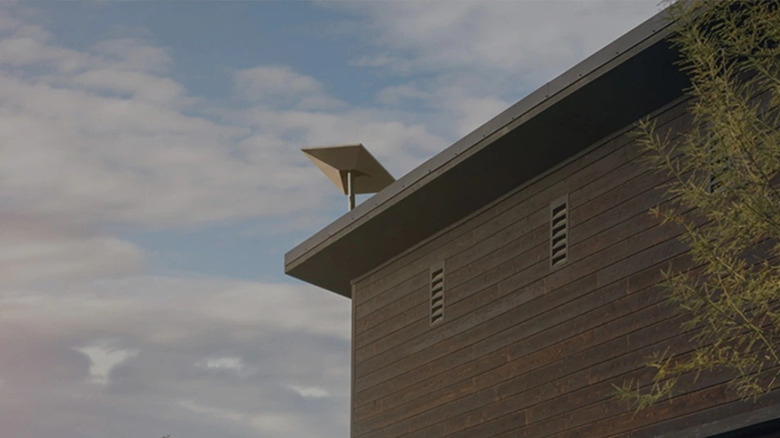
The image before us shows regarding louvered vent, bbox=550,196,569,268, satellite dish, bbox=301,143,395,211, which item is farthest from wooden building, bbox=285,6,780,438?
satellite dish, bbox=301,143,395,211

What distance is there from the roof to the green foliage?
0.48 m

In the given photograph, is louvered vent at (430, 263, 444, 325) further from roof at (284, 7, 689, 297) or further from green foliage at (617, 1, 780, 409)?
green foliage at (617, 1, 780, 409)

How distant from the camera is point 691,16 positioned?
11352mm

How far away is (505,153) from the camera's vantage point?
15016 millimetres

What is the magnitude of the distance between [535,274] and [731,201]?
12.0ft

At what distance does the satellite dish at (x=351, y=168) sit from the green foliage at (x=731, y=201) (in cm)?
689

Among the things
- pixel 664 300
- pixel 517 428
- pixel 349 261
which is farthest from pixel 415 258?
pixel 664 300

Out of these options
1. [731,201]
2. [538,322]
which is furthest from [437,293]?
[731,201]

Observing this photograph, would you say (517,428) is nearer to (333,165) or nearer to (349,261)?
(349,261)

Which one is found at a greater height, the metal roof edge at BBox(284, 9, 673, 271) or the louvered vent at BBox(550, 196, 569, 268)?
the metal roof edge at BBox(284, 9, 673, 271)

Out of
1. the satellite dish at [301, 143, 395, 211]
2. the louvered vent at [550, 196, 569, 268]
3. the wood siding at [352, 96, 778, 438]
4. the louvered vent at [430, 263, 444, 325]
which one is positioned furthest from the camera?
the satellite dish at [301, 143, 395, 211]

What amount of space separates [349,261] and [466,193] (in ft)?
11.3

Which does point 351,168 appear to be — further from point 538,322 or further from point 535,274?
point 538,322

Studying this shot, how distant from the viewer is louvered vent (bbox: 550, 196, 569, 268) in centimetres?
1467
